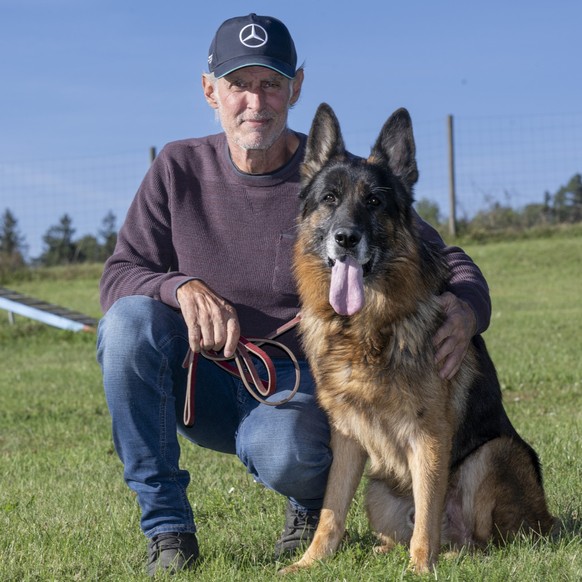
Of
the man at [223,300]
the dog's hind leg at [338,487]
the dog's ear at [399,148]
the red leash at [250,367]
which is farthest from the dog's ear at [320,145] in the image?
the dog's hind leg at [338,487]

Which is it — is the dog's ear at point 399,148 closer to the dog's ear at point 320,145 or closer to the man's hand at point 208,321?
the dog's ear at point 320,145

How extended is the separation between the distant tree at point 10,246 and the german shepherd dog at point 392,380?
1784 centimetres

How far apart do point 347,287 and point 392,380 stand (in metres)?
0.41

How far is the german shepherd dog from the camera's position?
3.27 meters

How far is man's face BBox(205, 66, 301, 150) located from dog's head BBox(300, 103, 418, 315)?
0.30 metres

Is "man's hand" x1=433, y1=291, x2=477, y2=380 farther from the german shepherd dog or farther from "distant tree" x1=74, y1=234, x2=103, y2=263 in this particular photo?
"distant tree" x1=74, y1=234, x2=103, y2=263

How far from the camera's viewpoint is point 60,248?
22.9m

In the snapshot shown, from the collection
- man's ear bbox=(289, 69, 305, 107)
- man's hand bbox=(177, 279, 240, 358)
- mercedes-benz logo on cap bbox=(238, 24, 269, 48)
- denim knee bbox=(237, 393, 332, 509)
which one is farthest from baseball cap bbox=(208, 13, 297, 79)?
denim knee bbox=(237, 393, 332, 509)

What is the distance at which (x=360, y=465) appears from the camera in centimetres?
352

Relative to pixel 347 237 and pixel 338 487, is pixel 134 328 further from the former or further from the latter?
pixel 338 487

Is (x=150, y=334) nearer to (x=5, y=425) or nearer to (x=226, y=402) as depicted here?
(x=226, y=402)

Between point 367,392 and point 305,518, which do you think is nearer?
point 367,392

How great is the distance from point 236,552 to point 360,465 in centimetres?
62

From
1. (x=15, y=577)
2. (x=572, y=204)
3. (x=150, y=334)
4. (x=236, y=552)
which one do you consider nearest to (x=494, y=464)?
(x=236, y=552)
